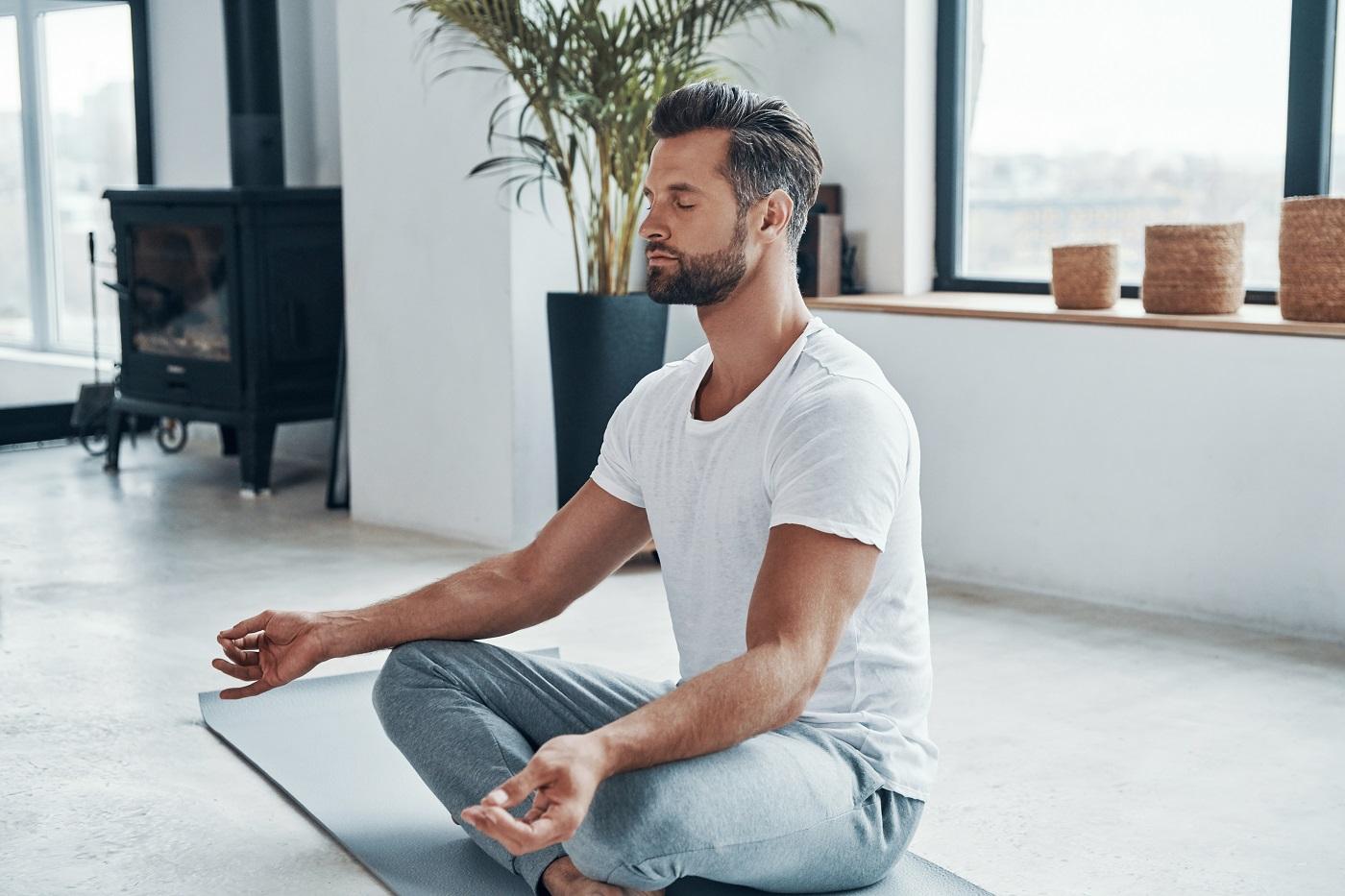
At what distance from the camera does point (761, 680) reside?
1705mm

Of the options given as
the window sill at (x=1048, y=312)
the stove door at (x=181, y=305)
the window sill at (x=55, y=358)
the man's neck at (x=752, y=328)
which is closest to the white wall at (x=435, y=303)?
the stove door at (x=181, y=305)

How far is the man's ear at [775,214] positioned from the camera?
6.48 feet

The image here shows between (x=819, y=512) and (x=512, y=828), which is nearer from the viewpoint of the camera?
(x=512, y=828)

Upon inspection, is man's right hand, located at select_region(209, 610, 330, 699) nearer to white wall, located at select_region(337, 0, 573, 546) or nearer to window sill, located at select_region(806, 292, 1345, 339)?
window sill, located at select_region(806, 292, 1345, 339)

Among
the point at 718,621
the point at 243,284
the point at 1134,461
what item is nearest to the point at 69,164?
the point at 243,284

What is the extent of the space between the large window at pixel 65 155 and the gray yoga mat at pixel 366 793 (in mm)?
3629

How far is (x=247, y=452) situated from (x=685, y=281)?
12.0 ft

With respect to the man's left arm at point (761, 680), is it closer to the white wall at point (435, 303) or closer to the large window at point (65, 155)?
the white wall at point (435, 303)

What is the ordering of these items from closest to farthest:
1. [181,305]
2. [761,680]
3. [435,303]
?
1. [761,680]
2. [435,303]
3. [181,305]

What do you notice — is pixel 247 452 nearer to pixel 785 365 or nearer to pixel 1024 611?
pixel 1024 611

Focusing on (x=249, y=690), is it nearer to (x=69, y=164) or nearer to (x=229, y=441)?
(x=229, y=441)

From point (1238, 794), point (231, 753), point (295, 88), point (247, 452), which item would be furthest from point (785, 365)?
point (295, 88)

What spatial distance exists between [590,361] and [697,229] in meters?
2.25

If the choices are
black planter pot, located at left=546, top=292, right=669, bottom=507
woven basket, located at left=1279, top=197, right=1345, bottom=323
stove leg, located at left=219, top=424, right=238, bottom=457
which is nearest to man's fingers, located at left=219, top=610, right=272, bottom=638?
black planter pot, located at left=546, top=292, right=669, bottom=507
